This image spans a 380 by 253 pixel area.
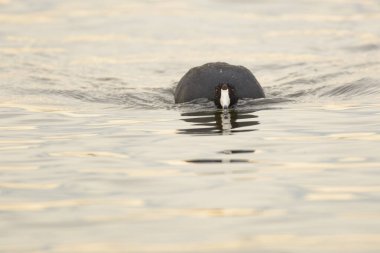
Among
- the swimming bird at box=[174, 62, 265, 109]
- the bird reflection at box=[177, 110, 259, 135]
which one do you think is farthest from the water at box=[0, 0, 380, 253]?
the swimming bird at box=[174, 62, 265, 109]

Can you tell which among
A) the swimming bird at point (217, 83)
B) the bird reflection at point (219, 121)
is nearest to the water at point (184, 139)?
the bird reflection at point (219, 121)

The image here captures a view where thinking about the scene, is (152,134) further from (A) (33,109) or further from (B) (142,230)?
(B) (142,230)

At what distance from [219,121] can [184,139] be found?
141 cm

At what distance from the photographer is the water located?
5.74 meters

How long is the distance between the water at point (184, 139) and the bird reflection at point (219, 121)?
2 centimetres

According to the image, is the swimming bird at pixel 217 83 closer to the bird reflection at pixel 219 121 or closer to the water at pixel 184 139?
the water at pixel 184 139

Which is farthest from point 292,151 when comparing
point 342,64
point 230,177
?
point 342,64

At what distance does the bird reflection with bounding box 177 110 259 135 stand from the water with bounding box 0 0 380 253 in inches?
0.9

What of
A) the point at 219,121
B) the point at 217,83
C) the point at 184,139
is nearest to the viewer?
the point at 184,139

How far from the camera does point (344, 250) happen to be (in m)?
5.28

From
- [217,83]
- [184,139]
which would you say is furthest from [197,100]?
[184,139]

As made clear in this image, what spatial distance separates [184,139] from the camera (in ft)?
29.1

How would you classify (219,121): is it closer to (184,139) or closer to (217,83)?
(217,83)

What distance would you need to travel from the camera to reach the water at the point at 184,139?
18.8ft
